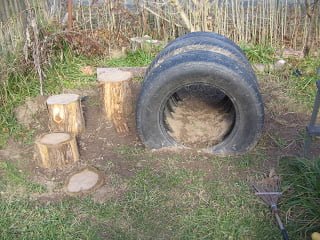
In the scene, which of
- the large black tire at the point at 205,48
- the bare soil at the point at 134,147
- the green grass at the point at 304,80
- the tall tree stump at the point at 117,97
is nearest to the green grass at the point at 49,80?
the bare soil at the point at 134,147

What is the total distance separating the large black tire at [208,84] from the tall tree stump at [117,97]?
0.52 metres

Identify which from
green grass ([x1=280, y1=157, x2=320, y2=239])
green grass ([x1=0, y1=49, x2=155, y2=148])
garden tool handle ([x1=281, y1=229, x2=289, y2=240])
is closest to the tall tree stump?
green grass ([x1=0, y1=49, x2=155, y2=148])

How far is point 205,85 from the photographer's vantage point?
13.6ft

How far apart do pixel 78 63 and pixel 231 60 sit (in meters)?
2.93

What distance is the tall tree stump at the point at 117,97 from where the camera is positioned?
4613 millimetres

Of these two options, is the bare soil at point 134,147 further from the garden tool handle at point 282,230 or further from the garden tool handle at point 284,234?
the garden tool handle at point 284,234

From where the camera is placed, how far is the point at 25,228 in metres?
3.39

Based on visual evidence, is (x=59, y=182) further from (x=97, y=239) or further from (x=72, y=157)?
(x=97, y=239)

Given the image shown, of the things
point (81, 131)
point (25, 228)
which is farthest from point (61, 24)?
point (25, 228)

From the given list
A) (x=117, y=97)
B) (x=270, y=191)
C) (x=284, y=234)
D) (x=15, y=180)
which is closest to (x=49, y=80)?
(x=117, y=97)

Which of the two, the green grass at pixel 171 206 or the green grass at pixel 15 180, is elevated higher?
the green grass at pixel 15 180

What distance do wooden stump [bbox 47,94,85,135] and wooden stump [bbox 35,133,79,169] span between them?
30 cm

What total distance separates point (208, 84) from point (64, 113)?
4.87 feet

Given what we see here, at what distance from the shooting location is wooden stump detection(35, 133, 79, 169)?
402 centimetres
